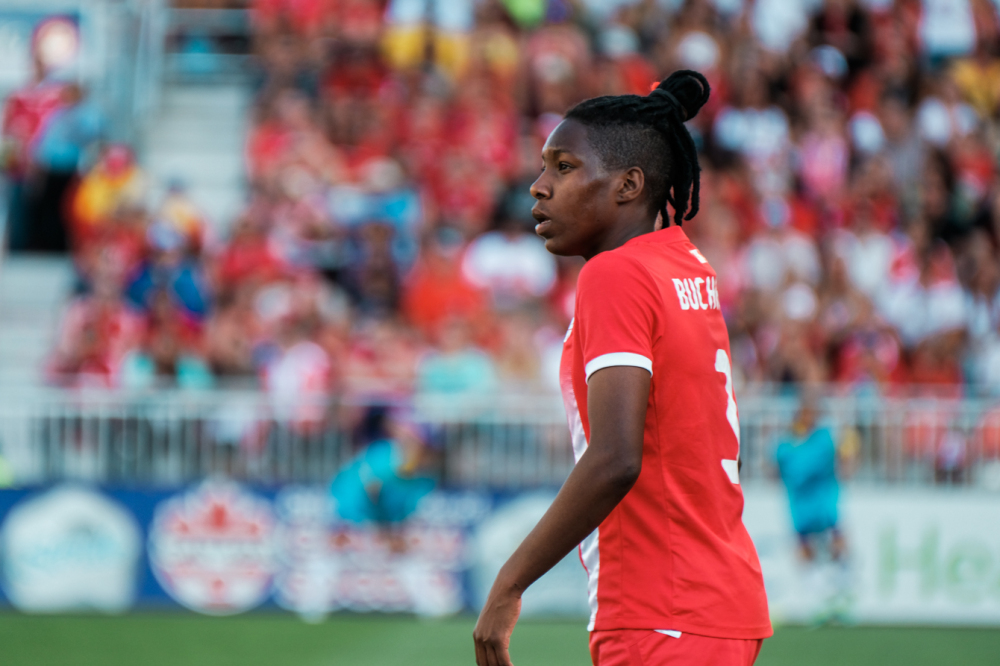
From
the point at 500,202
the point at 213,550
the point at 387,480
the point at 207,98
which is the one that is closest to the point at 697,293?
the point at 387,480

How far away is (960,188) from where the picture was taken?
13.4m

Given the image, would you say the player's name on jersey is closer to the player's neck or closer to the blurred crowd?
the player's neck

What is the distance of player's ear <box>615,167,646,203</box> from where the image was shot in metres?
2.74

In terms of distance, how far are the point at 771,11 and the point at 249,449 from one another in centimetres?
817

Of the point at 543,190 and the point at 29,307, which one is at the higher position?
the point at 543,190

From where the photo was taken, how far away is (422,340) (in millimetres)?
→ 11461

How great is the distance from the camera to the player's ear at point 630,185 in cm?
274

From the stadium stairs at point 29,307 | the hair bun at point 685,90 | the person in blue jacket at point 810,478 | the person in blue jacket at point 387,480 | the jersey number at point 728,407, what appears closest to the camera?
the jersey number at point 728,407

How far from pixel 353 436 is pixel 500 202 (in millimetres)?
3015

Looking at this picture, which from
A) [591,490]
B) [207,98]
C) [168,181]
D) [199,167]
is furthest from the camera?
[207,98]

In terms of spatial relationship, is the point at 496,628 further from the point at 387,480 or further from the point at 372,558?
the point at 372,558

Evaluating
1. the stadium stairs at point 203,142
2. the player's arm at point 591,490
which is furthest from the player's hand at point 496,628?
the stadium stairs at point 203,142

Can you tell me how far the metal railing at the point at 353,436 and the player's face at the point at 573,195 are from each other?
26.6ft

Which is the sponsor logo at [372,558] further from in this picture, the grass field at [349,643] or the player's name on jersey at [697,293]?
the player's name on jersey at [697,293]
